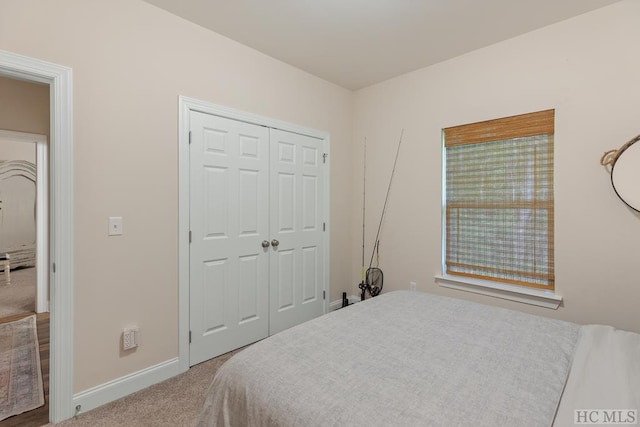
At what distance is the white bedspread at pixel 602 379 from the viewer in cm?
89

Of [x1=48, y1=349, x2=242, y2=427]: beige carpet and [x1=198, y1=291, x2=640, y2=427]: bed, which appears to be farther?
[x1=48, y1=349, x2=242, y2=427]: beige carpet

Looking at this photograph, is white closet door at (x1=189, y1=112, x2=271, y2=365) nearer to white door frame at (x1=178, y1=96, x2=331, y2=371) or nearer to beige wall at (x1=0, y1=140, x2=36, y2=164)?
white door frame at (x1=178, y1=96, x2=331, y2=371)

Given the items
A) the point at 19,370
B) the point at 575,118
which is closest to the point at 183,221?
the point at 19,370

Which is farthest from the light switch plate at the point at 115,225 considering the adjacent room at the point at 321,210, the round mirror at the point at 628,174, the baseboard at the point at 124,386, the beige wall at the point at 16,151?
the beige wall at the point at 16,151

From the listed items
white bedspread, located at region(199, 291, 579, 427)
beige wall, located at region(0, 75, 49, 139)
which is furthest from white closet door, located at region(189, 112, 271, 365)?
beige wall, located at region(0, 75, 49, 139)

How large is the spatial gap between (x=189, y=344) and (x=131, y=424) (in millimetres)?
618

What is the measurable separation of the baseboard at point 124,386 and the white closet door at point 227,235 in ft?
0.62

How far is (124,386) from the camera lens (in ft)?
6.58

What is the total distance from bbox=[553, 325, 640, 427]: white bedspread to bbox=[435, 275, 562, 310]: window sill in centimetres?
100

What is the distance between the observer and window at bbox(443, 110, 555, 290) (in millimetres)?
2398

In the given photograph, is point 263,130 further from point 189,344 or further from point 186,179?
point 189,344

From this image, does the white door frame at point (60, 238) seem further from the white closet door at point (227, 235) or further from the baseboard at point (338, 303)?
the baseboard at point (338, 303)

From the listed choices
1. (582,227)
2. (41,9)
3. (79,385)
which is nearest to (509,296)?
(582,227)

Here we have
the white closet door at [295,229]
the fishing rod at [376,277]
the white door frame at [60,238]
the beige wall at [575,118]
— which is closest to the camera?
the white door frame at [60,238]
